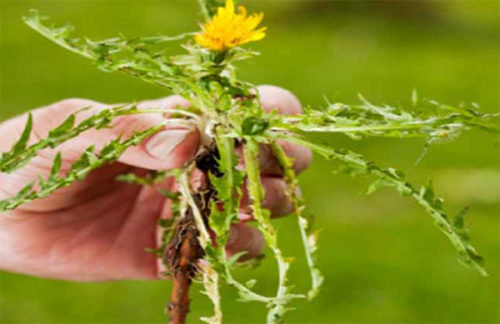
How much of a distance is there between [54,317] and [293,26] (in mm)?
5195

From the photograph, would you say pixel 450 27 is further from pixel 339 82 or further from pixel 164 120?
pixel 164 120

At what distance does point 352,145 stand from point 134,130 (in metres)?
4.80

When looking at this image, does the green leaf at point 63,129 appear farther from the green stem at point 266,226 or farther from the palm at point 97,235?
the palm at point 97,235

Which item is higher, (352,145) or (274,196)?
(352,145)

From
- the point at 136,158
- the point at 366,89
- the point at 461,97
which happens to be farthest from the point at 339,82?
the point at 136,158

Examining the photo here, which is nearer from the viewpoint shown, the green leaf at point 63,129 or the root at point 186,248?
the green leaf at point 63,129

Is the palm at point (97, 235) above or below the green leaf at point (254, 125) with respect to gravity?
below

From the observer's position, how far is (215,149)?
1574 mm

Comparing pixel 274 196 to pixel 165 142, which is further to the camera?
pixel 274 196

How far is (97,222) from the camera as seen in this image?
239cm

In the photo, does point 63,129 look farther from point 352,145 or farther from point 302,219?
point 352,145

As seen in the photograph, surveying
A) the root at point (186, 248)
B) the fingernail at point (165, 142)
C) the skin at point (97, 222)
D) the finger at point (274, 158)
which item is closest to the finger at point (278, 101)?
the skin at point (97, 222)

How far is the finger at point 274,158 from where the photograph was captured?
1.62 metres

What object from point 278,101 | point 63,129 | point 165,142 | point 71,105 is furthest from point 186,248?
point 278,101
